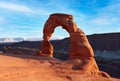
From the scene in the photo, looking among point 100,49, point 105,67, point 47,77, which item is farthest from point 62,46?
point 47,77

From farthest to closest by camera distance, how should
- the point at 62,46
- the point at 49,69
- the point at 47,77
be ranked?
the point at 62,46, the point at 49,69, the point at 47,77

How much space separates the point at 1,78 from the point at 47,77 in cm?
442

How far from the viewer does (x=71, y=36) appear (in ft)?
95.3

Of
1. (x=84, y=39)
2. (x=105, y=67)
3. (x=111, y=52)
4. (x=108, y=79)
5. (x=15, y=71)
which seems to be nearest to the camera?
(x=15, y=71)

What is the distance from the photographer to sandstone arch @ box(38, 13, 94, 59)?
28109 millimetres

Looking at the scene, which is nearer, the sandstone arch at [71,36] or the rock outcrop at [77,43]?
the rock outcrop at [77,43]

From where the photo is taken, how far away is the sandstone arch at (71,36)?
28.1 m

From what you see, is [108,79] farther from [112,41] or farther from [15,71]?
[112,41]

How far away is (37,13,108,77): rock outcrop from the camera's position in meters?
27.2

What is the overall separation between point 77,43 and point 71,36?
42.2 inches

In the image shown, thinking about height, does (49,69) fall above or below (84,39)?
below

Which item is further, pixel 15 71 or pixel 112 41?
pixel 112 41

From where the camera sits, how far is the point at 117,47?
3967 inches

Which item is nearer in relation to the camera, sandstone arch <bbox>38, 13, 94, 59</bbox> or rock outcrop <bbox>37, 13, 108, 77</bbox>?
rock outcrop <bbox>37, 13, 108, 77</bbox>
